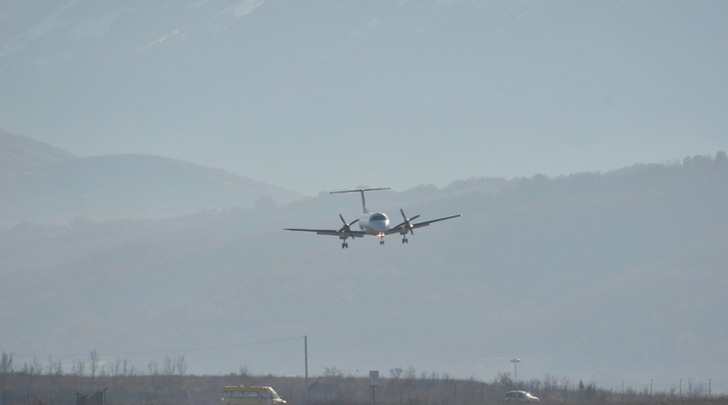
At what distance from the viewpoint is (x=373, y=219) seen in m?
122

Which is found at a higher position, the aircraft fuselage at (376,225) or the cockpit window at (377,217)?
the cockpit window at (377,217)

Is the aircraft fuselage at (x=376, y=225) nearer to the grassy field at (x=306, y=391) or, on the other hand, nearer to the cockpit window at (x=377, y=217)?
the cockpit window at (x=377, y=217)

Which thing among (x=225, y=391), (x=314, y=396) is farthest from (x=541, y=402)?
(x=225, y=391)

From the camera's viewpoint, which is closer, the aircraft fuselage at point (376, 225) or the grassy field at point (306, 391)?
the aircraft fuselage at point (376, 225)

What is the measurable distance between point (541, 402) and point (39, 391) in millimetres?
47727

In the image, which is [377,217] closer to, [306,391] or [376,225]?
[376,225]

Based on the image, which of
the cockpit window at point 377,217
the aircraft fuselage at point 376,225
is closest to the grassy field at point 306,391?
the aircraft fuselage at point 376,225

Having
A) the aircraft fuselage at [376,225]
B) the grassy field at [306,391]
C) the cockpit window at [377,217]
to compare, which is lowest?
the grassy field at [306,391]

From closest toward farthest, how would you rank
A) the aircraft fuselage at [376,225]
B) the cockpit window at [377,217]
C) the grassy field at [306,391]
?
the aircraft fuselage at [376,225] < the cockpit window at [377,217] < the grassy field at [306,391]

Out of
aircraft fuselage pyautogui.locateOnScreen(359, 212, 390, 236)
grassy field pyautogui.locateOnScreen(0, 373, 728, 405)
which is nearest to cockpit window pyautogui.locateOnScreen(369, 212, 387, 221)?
aircraft fuselage pyautogui.locateOnScreen(359, 212, 390, 236)

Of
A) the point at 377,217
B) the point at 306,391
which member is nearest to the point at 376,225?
the point at 377,217

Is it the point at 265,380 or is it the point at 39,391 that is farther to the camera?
the point at 265,380

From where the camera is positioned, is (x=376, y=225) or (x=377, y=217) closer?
(x=376, y=225)

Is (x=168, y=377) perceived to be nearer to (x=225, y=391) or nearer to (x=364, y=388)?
(x=364, y=388)
